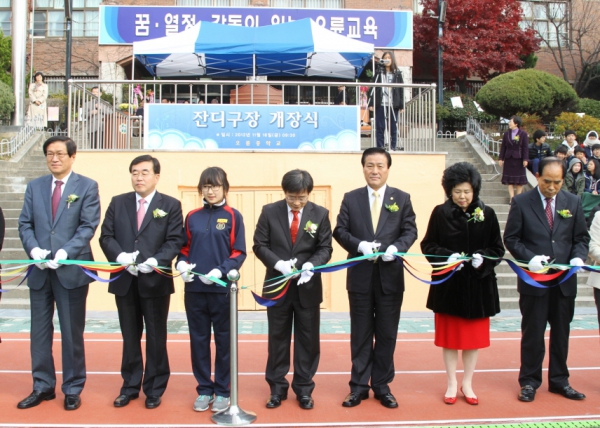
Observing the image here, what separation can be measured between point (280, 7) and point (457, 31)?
21.4ft

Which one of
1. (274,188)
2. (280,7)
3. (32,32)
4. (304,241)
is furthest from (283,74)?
(32,32)

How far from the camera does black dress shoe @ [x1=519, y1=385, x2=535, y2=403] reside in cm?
559

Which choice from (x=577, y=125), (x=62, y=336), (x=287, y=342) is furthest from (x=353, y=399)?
(x=577, y=125)

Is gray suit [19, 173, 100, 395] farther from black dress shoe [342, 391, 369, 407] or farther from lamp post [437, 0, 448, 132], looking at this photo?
lamp post [437, 0, 448, 132]

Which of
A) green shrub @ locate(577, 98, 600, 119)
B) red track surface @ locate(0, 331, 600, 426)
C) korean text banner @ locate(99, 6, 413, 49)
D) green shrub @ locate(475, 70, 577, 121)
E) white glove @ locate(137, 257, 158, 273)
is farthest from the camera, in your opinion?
green shrub @ locate(577, 98, 600, 119)

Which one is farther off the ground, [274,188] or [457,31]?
[457,31]

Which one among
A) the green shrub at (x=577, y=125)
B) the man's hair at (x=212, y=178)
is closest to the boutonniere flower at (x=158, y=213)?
the man's hair at (x=212, y=178)

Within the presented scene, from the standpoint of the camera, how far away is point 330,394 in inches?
229

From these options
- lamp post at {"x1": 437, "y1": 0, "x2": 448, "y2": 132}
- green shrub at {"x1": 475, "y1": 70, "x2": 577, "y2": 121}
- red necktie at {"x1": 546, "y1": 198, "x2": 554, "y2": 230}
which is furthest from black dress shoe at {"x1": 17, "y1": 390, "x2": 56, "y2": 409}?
green shrub at {"x1": 475, "y1": 70, "x2": 577, "y2": 121}

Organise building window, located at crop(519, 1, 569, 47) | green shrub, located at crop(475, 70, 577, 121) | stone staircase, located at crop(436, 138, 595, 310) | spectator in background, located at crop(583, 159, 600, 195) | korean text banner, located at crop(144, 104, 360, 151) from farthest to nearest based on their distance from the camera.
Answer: building window, located at crop(519, 1, 569, 47)
green shrub, located at crop(475, 70, 577, 121)
spectator in background, located at crop(583, 159, 600, 195)
stone staircase, located at crop(436, 138, 595, 310)
korean text banner, located at crop(144, 104, 360, 151)

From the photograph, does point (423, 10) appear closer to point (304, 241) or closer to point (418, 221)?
point (418, 221)

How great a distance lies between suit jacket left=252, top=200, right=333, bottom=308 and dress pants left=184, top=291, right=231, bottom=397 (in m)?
0.43

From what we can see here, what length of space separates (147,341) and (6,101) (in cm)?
1519

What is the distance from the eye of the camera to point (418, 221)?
10.7m
